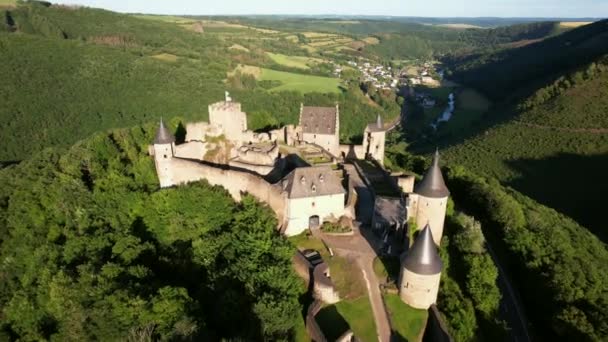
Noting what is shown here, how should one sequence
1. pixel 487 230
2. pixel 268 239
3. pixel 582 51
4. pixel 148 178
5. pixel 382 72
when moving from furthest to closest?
pixel 382 72 < pixel 582 51 < pixel 487 230 < pixel 148 178 < pixel 268 239

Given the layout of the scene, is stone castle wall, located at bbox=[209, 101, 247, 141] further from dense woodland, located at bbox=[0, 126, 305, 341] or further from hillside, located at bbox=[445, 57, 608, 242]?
hillside, located at bbox=[445, 57, 608, 242]

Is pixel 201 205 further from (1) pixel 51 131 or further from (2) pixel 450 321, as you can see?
(1) pixel 51 131

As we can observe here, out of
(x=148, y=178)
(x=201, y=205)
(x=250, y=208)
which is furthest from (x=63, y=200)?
(x=250, y=208)

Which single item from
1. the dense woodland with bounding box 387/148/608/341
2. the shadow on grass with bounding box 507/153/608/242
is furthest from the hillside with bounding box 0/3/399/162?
the shadow on grass with bounding box 507/153/608/242

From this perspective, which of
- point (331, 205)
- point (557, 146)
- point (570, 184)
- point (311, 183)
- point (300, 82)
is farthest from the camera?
point (300, 82)

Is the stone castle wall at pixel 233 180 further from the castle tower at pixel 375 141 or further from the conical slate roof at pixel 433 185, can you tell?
the castle tower at pixel 375 141

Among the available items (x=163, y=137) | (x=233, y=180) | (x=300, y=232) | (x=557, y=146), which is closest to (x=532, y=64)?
(x=557, y=146)

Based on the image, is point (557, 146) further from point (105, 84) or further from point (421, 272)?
point (105, 84)
